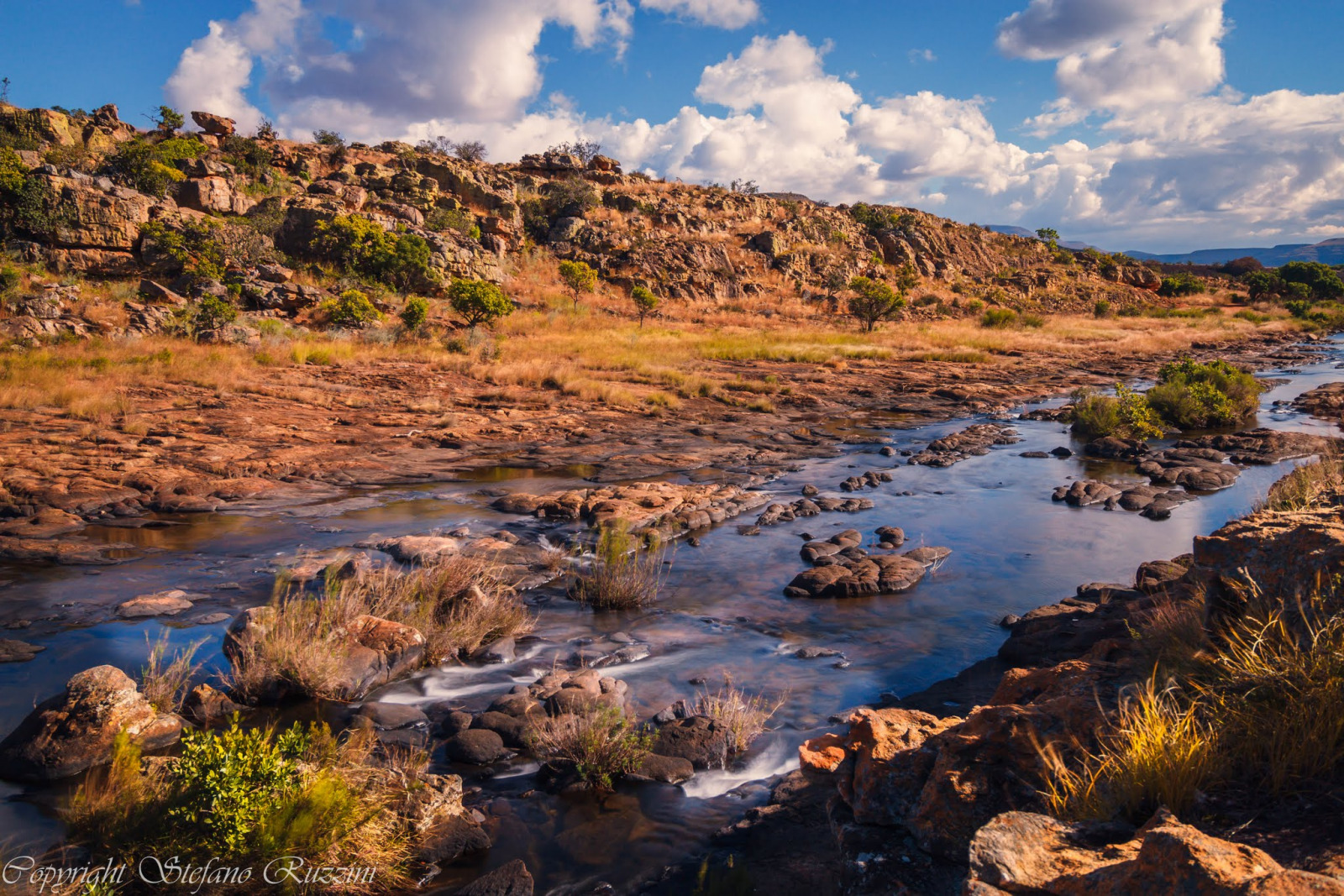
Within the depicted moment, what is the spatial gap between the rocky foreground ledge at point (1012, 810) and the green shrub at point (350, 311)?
27070 millimetres

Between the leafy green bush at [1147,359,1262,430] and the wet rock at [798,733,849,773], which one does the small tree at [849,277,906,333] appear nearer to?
the leafy green bush at [1147,359,1262,430]

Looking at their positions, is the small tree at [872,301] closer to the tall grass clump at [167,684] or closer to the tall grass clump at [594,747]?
the tall grass clump at [594,747]

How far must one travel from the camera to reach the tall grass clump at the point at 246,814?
12.0 feet

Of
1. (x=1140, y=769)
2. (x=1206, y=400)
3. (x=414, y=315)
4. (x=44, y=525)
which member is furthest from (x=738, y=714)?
(x=414, y=315)

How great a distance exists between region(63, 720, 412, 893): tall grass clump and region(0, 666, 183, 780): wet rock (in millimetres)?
950

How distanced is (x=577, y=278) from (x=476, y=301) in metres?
14.6

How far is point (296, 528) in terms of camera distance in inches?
440

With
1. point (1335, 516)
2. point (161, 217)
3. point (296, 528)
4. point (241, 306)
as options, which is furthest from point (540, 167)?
point (1335, 516)

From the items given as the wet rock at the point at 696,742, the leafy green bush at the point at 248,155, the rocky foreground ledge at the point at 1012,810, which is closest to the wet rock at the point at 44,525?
the wet rock at the point at 696,742

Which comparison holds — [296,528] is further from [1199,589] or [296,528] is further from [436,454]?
[1199,589]

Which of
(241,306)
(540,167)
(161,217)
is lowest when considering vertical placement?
(241,306)

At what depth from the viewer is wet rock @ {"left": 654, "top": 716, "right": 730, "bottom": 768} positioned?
546 centimetres

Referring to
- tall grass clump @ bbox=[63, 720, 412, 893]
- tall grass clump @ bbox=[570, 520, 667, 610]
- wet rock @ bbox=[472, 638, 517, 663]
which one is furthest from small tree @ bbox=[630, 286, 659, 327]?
tall grass clump @ bbox=[63, 720, 412, 893]

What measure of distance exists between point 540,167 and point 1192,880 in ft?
229
